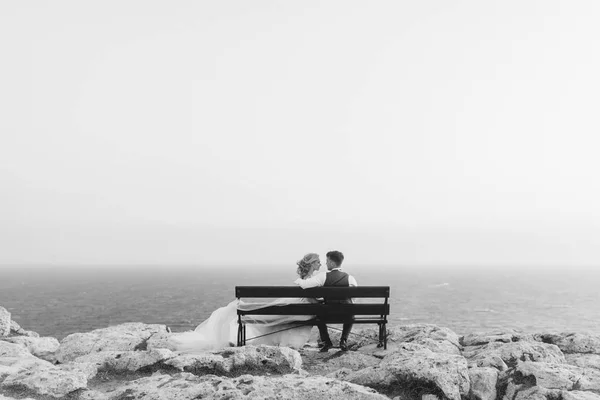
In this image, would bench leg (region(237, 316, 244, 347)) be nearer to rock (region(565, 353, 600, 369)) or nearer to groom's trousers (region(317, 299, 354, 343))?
groom's trousers (region(317, 299, 354, 343))

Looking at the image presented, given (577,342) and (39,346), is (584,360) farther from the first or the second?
(39,346)

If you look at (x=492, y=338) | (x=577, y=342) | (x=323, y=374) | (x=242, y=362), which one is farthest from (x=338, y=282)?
(x=577, y=342)

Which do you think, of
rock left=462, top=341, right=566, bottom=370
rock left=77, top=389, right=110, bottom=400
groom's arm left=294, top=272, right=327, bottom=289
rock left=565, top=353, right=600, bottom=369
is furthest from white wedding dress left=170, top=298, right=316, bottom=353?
rock left=565, top=353, right=600, bottom=369

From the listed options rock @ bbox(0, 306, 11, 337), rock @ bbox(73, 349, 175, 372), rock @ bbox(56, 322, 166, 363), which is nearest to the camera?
rock @ bbox(73, 349, 175, 372)

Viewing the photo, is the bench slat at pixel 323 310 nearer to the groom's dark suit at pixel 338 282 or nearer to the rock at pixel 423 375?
the groom's dark suit at pixel 338 282

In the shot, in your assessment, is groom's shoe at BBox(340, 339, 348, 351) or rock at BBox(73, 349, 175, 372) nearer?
rock at BBox(73, 349, 175, 372)

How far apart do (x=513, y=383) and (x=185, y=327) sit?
52107mm

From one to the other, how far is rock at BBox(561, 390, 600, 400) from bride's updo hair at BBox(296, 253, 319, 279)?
5622 mm

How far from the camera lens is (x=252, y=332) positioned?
11.4 metres

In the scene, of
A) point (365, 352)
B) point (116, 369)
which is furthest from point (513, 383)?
point (116, 369)

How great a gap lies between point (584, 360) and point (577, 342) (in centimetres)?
111

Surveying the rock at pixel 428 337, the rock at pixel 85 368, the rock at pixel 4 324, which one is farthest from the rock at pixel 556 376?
the rock at pixel 4 324

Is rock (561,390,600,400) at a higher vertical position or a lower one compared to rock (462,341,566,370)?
lower

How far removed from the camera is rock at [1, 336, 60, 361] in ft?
40.9
